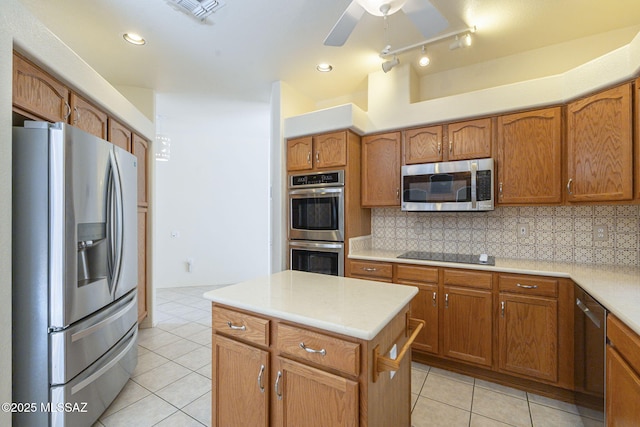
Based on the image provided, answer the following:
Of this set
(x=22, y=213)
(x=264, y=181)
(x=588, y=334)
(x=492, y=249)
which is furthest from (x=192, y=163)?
(x=588, y=334)

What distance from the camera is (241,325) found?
4.49 feet

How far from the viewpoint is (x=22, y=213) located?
1447mm

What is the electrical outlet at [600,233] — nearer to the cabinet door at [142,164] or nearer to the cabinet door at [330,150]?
the cabinet door at [330,150]

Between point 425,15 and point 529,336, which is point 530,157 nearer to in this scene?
point 529,336

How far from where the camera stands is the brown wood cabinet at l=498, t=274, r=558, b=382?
6.81 feet

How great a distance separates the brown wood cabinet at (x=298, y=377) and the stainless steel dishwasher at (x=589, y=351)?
103cm

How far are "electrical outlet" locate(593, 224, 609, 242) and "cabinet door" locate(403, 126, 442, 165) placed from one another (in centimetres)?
137

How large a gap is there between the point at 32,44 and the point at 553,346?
3723mm

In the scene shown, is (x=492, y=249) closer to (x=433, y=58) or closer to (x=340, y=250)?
(x=340, y=250)

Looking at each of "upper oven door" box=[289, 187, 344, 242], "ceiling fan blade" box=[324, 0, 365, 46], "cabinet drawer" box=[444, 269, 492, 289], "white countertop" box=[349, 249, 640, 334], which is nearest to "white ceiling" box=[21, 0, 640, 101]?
"ceiling fan blade" box=[324, 0, 365, 46]

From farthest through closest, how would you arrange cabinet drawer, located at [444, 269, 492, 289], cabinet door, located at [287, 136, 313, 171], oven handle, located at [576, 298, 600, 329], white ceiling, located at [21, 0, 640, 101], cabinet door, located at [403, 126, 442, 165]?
cabinet door, located at [287, 136, 313, 171] → cabinet door, located at [403, 126, 442, 165] → cabinet drawer, located at [444, 269, 492, 289] → white ceiling, located at [21, 0, 640, 101] → oven handle, located at [576, 298, 600, 329]

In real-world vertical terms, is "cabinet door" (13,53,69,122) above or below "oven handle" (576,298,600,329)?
above

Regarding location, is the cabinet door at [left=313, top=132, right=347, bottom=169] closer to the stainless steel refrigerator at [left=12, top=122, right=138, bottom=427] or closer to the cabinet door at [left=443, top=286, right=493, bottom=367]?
the cabinet door at [left=443, top=286, right=493, bottom=367]

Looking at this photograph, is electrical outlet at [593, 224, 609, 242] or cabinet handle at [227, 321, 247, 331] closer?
cabinet handle at [227, 321, 247, 331]
